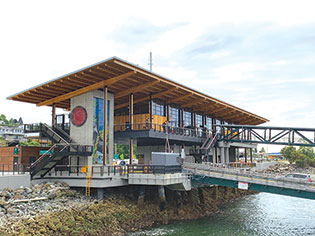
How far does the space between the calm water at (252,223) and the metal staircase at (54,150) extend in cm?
1050

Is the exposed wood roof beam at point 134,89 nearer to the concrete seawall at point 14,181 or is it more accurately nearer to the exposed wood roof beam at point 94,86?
the exposed wood roof beam at point 94,86

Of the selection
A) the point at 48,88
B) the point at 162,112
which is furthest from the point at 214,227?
the point at 48,88

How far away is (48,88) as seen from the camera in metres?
33.2

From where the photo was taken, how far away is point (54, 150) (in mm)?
30266

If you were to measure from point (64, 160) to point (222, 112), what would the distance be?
2982cm

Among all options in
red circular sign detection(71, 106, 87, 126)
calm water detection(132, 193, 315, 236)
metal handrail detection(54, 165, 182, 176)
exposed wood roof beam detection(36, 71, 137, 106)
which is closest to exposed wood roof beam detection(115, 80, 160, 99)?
exposed wood roof beam detection(36, 71, 137, 106)

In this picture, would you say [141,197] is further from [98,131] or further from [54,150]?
[54,150]

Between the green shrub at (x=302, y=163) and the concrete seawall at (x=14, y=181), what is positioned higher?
the concrete seawall at (x=14, y=181)

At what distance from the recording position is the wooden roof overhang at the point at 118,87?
29.1 metres

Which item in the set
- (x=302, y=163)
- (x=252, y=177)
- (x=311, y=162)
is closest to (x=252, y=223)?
(x=252, y=177)

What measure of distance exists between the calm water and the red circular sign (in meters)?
13.8

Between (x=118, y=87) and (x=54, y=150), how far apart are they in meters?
9.72

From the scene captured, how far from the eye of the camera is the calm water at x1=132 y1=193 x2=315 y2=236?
81.6 feet

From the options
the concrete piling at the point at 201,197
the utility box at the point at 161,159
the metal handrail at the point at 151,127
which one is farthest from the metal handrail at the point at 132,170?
the concrete piling at the point at 201,197
